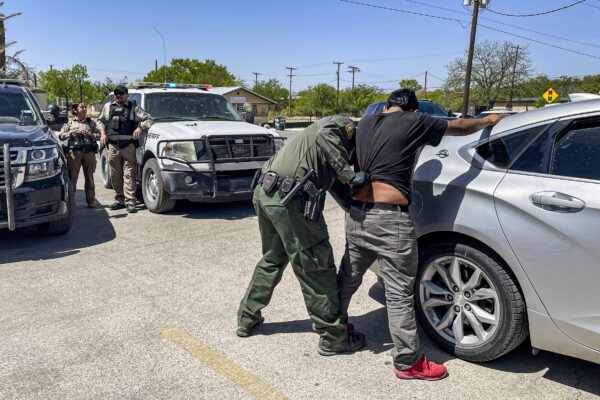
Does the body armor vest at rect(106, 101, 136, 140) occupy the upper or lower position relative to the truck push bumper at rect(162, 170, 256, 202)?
upper

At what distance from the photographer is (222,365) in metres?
3.39

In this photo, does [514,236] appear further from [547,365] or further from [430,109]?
[430,109]

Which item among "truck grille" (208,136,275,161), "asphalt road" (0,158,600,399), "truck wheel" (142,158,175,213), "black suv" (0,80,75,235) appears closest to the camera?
"asphalt road" (0,158,600,399)

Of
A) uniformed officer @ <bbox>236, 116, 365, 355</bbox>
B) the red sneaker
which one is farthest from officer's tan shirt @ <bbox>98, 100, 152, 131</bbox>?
the red sneaker

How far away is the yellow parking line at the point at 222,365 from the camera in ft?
10.1

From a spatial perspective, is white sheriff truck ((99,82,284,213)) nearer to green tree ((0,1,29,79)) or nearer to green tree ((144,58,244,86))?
green tree ((0,1,29,79))

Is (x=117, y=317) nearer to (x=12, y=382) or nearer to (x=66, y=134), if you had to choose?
(x=12, y=382)

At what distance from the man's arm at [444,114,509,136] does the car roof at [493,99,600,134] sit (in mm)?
55

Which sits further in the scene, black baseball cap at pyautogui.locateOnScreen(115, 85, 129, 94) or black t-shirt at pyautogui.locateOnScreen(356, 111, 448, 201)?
black baseball cap at pyautogui.locateOnScreen(115, 85, 129, 94)

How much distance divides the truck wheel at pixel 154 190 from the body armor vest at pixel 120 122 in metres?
0.55

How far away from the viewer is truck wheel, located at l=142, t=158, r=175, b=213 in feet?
25.3

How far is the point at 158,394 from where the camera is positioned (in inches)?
120

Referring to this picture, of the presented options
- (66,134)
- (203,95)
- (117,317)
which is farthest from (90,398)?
(203,95)

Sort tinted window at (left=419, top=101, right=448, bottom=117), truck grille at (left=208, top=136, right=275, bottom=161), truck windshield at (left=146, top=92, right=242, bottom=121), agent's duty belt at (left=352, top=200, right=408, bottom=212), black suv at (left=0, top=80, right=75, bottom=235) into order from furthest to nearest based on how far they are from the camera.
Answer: tinted window at (left=419, top=101, right=448, bottom=117), truck windshield at (left=146, top=92, right=242, bottom=121), truck grille at (left=208, top=136, right=275, bottom=161), black suv at (left=0, top=80, right=75, bottom=235), agent's duty belt at (left=352, top=200, right=408, bottom=212)
